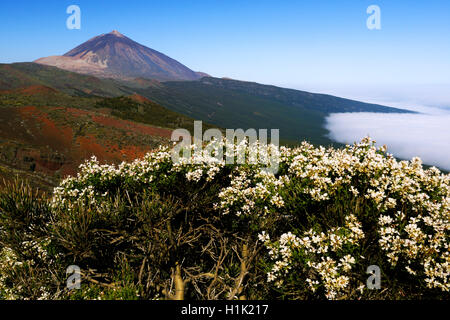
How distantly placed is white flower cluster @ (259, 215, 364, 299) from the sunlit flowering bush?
0.8 inches

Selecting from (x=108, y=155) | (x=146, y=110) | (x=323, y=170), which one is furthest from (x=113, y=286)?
(x=146, y=110)

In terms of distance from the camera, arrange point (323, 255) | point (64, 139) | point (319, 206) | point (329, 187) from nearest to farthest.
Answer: point (323, 255) < point (329, 187) < point (319, 206) < point (64, 139)

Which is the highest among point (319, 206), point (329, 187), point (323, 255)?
point (329, 187)

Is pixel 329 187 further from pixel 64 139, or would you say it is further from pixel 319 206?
pixel 64 139

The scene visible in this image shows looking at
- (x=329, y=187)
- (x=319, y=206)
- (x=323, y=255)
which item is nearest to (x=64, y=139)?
(x=319, y=206)

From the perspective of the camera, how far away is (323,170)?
20.6ft

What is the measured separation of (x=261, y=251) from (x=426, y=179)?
14.3 feet

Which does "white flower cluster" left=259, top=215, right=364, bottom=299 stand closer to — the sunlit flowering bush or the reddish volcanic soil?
the sunlit flowering bush

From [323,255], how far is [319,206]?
1.40 m

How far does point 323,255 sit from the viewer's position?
5.08 meters

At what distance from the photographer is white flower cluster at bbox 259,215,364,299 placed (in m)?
4.67

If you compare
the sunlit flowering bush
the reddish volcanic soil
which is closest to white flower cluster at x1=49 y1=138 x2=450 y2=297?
the sunlit flowering bush

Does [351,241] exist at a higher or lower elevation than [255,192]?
lower
